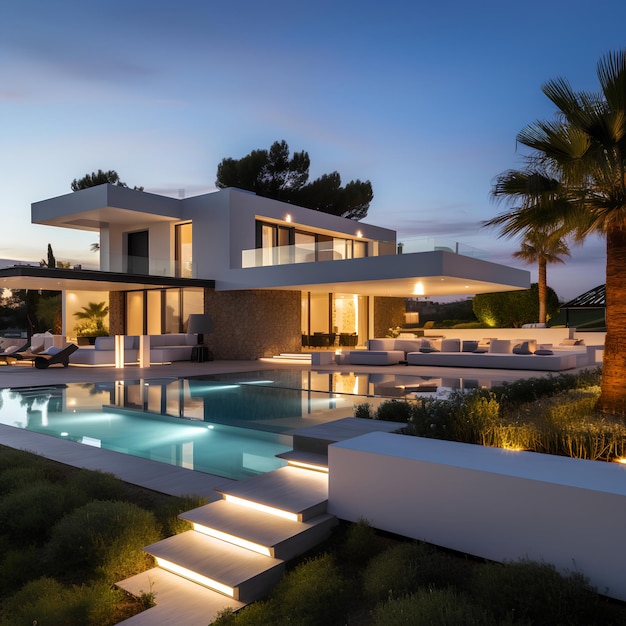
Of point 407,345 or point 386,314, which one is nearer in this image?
point 407,345

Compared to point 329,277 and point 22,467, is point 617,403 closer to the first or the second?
point 22,467

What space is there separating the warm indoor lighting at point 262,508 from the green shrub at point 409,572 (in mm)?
702

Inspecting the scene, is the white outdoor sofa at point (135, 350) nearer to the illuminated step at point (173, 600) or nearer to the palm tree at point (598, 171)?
the palm tree at point (598, 171)

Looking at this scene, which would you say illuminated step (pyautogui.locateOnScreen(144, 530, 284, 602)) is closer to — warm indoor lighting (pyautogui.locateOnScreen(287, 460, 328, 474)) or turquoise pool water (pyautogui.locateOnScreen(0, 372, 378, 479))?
warm indoor lighting (pyautogui.locateOnScreen(287, 460, 328, 474))

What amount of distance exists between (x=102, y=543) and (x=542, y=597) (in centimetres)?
261

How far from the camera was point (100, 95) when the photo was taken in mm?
16938

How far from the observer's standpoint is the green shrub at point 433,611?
2.37 metres

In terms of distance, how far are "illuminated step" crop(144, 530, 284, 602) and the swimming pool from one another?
1.72 m

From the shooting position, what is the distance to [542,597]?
252 cm

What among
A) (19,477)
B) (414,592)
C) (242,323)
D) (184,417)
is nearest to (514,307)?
(242,323)

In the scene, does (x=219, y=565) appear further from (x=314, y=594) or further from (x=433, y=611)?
(x=433, y=611)

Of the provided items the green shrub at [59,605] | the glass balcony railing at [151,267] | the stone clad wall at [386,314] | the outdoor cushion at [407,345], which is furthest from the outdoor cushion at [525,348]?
the green shrub at [59,605]

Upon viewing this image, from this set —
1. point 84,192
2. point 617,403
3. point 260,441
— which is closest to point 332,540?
point 260,441

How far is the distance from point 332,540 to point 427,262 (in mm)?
13863
